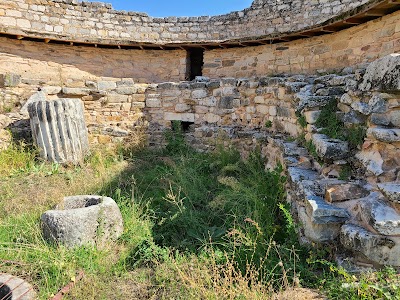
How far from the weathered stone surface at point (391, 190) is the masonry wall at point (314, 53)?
4871 mm

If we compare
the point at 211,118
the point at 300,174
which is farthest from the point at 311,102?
the point at 211,118

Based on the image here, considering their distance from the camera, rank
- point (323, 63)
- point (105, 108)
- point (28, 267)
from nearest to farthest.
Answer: point (28, 267) → point (105, 108) → point (323, 63)

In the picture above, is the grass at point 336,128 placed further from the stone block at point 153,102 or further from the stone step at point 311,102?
the stone block at point 153,102

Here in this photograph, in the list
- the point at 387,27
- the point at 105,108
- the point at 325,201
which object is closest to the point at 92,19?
the point at 105,108

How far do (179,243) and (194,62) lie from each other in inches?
343

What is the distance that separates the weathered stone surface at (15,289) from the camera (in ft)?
8.26

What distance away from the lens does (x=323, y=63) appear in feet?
26.5

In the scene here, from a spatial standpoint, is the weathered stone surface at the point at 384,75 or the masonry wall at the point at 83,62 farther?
the masonry wall at the point at 83,62

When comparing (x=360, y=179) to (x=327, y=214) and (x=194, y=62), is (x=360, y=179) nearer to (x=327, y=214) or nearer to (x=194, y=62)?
(x=327, y=214)

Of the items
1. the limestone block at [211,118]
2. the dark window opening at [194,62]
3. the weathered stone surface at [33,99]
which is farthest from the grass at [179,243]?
the dark window opening at [194,62]

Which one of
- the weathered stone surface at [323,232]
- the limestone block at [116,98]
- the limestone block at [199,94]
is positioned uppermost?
the limestone block at [199,94]

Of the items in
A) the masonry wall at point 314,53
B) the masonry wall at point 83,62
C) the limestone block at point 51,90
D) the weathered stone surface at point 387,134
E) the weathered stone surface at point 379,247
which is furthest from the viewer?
the masonry wall at point 83,62

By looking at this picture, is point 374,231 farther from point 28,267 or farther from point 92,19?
point 92,19

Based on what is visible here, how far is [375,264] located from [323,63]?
6.91 metres
